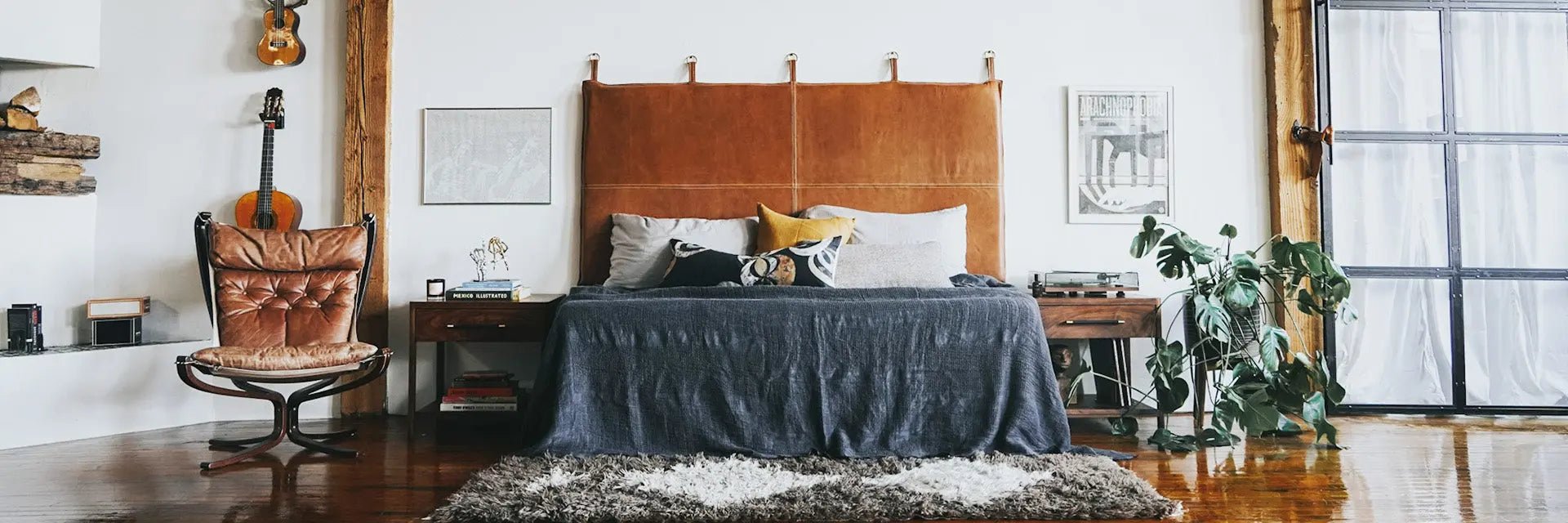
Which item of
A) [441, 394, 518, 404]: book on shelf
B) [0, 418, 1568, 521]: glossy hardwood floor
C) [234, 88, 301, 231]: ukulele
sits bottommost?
[0, 418, 1568, 521]: glossy hardwood floor

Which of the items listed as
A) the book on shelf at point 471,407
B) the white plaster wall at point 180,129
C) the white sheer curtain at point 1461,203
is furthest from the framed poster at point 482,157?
the white sheer curtain at point 1461,203

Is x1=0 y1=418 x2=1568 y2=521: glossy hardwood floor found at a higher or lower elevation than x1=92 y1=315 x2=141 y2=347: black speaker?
lower

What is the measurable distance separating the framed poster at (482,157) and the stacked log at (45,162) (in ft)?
4.70

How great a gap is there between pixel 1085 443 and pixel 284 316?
3.08m

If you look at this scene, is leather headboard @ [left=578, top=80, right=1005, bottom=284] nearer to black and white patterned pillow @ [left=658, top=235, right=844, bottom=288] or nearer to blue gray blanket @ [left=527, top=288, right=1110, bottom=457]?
black and white patterned pillow @ [left=658, top=235, right=844, bottom=288]

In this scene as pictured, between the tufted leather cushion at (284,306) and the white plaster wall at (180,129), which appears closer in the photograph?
the tufted leather cushion at (284,306)

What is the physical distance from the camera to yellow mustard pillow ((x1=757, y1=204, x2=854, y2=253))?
362cm

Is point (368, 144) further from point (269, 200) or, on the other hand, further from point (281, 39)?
point (281, 39)

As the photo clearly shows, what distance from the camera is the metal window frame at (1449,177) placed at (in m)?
3.80

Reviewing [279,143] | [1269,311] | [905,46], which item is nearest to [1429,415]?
[1269,311]

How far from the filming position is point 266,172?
12.3ft

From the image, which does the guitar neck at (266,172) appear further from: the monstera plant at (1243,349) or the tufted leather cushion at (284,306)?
the monstera plant at (1243,349)

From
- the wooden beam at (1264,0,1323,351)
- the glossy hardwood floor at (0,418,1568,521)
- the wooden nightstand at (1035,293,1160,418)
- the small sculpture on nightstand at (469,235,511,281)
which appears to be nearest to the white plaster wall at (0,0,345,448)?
the small sculpture on nightstand at (469,235,511,281)

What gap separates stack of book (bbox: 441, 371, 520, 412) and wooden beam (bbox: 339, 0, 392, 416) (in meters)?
0.68
